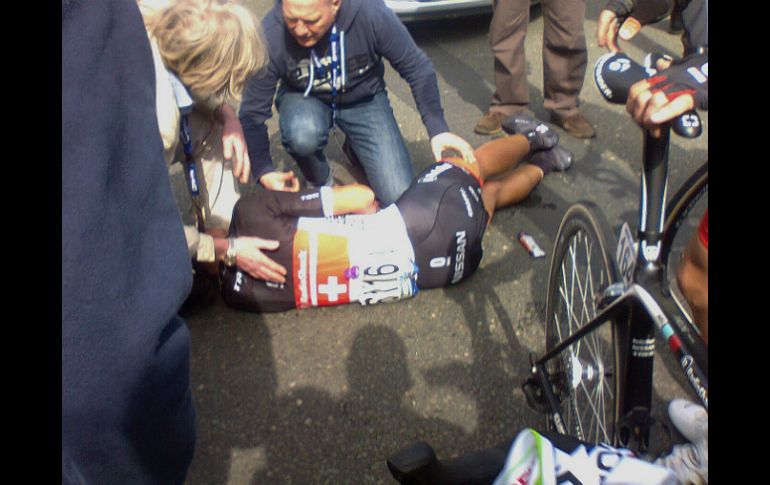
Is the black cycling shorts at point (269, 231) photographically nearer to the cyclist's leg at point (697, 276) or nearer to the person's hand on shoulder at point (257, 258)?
the person's hand on shoulder at point (257, 258)

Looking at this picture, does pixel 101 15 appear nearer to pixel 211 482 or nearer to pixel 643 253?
pixel 643 253

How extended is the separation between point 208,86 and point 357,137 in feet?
3.82

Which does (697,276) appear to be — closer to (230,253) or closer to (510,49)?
(230,253)

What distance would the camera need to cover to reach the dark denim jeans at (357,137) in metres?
3.15

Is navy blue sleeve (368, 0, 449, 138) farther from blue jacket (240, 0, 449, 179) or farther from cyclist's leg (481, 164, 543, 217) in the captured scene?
cyclist's leg (481, 164, 543, 217)

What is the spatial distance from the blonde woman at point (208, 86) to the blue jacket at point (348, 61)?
6.9 inches

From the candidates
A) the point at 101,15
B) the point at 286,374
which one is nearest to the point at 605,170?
the point at 286,374

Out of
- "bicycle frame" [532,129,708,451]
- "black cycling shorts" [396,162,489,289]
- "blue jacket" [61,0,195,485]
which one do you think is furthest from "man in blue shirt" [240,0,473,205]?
"blue jacket" [61,0,195,485]

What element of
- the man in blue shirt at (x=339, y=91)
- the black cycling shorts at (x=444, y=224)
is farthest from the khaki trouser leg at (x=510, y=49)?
the black cycling shorts at (x=444, y=224)

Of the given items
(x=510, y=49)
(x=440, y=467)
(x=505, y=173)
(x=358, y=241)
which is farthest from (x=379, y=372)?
(x=510, y=49)

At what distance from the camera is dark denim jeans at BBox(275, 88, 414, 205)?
3.15m
